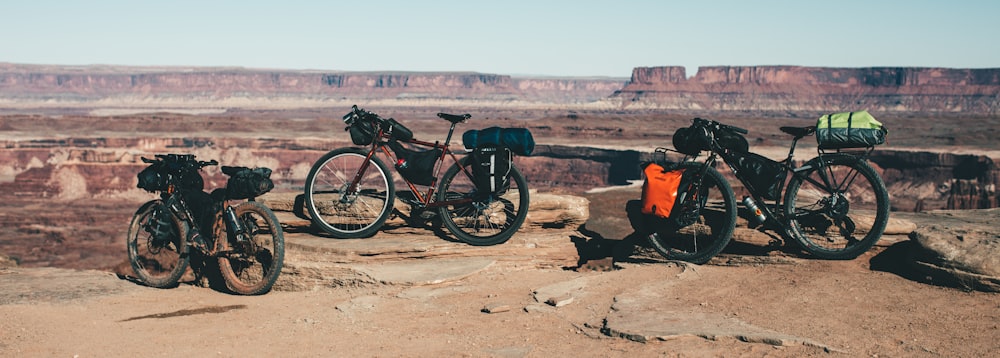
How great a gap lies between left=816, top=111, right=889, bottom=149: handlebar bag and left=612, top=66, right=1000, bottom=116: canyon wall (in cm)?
16773

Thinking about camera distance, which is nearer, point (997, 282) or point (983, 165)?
point (997, 282)

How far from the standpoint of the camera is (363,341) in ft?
19.1

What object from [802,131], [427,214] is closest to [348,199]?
[427,214]

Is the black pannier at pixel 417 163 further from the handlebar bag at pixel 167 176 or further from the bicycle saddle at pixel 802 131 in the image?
the bicycle saddle at pixel 802 131

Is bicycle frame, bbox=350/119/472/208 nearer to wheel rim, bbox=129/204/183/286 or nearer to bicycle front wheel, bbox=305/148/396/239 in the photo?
bicycle front wheel, bbox=305/148/396/239

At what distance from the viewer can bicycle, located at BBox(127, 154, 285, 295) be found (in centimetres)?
781

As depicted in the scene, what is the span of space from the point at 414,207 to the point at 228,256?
6.45 feet

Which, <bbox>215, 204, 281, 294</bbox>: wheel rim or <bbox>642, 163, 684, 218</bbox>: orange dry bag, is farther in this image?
<bbox>642, 163, 684, 218</bbox>: orange dry bag

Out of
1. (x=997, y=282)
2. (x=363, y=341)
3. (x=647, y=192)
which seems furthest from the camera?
(x=647, y=192)

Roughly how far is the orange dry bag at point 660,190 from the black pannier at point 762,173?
1.87ft

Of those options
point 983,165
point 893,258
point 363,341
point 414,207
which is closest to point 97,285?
point 414,207

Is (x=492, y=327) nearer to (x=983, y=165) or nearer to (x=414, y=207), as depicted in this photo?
(x=414, y=207)

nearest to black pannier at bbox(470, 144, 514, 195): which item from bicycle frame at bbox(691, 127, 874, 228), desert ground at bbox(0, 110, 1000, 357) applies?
desert ground at bbox(0, 110, 1000, 357)

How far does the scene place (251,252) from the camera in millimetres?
7754
